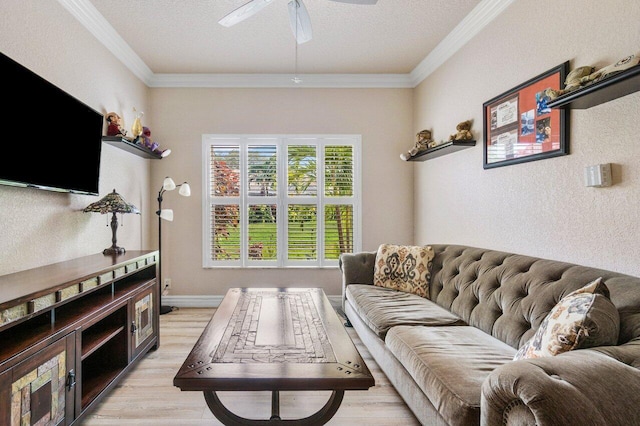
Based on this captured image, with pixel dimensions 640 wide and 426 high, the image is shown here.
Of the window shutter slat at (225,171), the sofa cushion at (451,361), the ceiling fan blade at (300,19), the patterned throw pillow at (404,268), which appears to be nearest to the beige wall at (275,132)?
the window shutter slat at (225,171)

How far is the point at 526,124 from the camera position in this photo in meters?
2.39

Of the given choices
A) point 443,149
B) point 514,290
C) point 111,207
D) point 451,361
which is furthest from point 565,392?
point 111,207

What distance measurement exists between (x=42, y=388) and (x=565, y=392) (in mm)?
1995

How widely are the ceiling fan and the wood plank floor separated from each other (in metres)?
2.33

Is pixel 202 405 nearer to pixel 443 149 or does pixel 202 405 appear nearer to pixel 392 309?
pixel 392 309

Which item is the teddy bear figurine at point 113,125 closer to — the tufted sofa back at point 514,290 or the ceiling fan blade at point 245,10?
the ceiling fan blade at point 245,10

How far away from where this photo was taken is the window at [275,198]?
425 centimetres

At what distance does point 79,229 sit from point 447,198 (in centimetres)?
315

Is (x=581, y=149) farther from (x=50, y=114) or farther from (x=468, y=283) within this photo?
(x=50, y=114)

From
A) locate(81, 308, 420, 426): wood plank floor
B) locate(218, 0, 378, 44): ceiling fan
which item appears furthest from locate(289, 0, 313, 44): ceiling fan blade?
locate(81, 308, 420, 426): wood plank floor

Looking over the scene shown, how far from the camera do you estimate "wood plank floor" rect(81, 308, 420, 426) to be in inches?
79.3

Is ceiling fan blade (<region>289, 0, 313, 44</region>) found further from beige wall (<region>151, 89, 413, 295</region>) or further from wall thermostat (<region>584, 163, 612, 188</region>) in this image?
wall thermostat (<region>584, 163, 612, 188</region>)

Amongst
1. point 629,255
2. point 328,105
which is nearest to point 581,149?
point 629,255

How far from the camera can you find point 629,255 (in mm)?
1707
